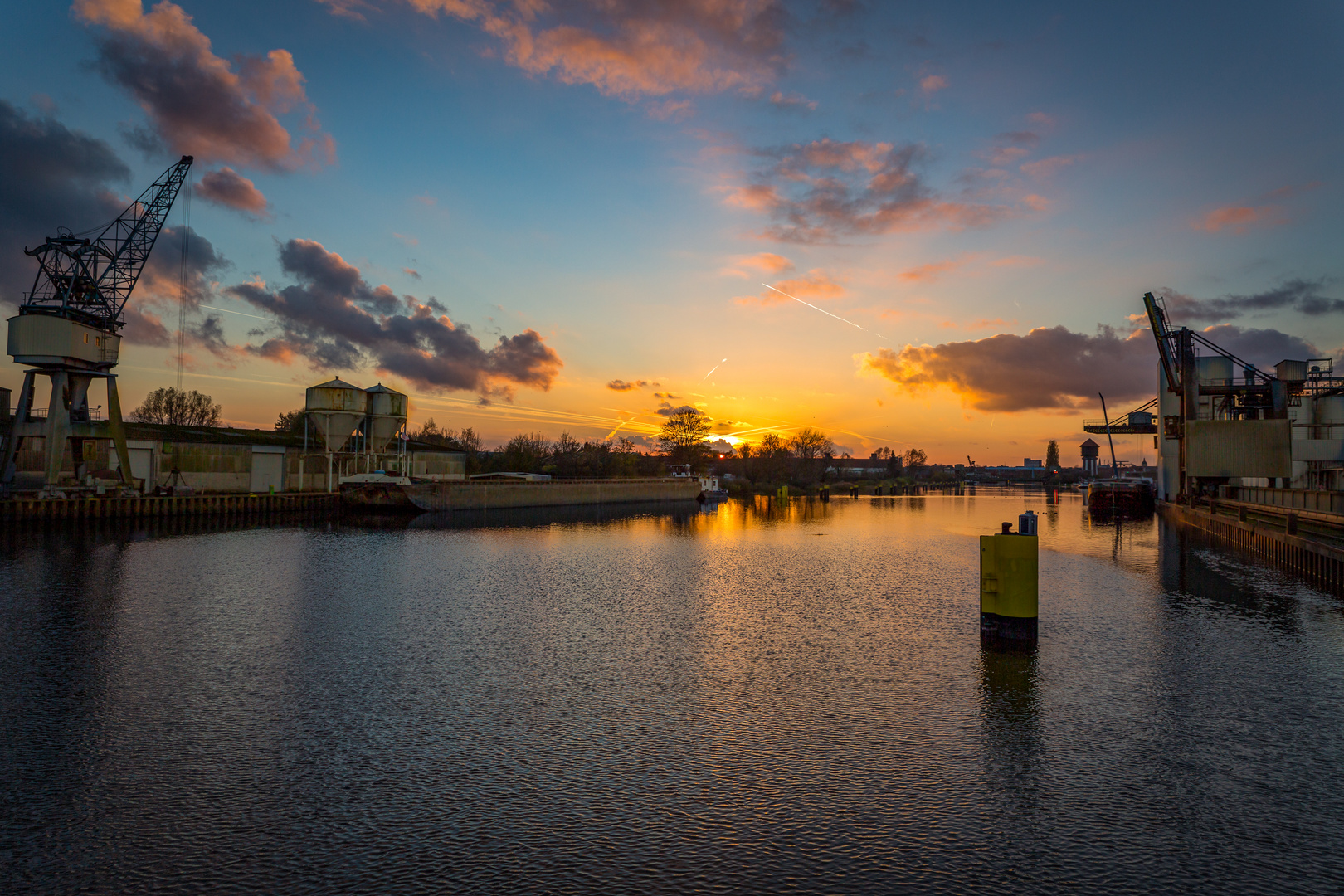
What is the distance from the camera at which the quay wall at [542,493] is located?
62250 millimetres

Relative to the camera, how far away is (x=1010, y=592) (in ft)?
49.0

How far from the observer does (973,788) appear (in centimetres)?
776

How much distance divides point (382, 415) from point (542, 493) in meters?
17.5

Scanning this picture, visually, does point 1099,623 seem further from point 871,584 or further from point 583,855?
point 583,855

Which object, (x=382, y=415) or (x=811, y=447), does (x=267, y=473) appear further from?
(x=811, y=447)

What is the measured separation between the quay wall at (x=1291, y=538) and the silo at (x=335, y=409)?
204 ft

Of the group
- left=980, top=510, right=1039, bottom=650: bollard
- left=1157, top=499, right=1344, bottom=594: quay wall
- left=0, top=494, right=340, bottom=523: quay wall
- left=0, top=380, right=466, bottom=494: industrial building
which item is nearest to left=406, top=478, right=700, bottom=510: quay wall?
left=0, top=380, right=466, bottom=494: industrial building

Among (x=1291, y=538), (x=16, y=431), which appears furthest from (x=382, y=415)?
(x=1291, y=538)

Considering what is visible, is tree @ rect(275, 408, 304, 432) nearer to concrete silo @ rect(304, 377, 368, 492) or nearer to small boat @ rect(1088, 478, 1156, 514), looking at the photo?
concrete silo @ rect(304, 377, 368, 492)

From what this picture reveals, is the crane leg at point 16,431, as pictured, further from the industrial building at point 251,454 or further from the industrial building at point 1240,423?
the industrial building at point 1240,423

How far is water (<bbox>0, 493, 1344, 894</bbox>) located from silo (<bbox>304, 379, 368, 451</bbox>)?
4489 cm

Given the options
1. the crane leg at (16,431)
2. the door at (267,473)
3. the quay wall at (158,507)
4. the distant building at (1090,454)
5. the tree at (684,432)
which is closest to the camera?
the quay wall at (158,507)

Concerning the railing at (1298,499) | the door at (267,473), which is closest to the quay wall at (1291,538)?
the railing at (1298,499)

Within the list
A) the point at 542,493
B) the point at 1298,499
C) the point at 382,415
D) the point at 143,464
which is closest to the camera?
the point at 1298,499
